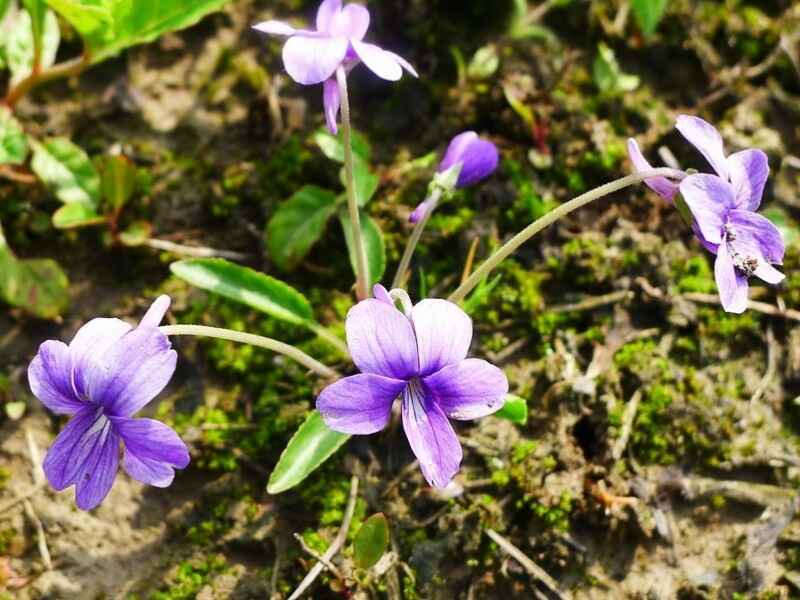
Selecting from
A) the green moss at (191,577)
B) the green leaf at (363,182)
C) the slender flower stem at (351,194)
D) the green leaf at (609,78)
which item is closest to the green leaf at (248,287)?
the slender flower stem at (351,194)

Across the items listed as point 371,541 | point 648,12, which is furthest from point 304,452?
point 648,12

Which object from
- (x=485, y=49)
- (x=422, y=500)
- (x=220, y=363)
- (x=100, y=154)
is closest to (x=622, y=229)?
(x=485, y=49)

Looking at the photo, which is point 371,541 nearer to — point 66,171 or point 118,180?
point 118,180

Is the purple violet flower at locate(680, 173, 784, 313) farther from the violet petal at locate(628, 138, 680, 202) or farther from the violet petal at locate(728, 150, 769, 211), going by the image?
the violet petal at locate(628, 138, 680, 202)

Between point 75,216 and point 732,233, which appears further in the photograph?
point 75,216

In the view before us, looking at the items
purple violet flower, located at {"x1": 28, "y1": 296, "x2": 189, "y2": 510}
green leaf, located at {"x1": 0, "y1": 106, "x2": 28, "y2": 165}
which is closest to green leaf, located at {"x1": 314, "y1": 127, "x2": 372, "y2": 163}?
green leaf, located at {"x1": 0, "y1": 106, "x2": 28, "y2": 165}

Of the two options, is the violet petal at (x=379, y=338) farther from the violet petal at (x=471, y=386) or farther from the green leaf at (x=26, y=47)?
the green leaf at (x=26, y=47)
